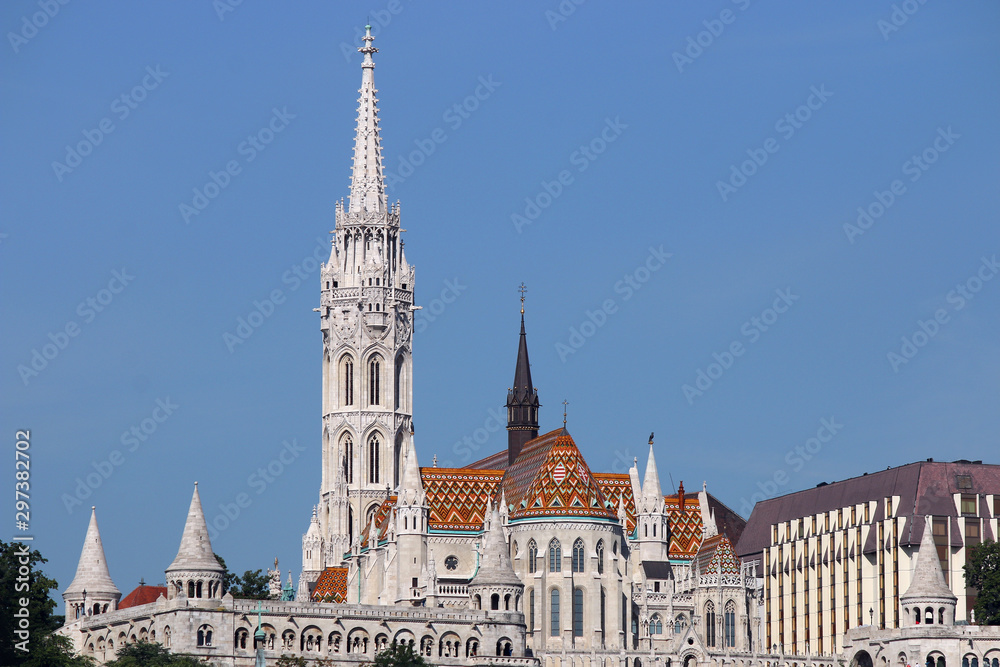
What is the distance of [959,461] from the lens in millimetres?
157625

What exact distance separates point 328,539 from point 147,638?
37777mm

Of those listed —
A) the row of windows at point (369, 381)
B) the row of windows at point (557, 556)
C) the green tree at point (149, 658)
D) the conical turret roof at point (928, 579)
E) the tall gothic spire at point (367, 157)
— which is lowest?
the green tree at point (149, 658)

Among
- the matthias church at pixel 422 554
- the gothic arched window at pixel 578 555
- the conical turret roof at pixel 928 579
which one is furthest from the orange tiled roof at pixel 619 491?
the conical turret roof at pixel 928 579

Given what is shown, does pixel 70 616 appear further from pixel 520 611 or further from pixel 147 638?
pixel 520 611

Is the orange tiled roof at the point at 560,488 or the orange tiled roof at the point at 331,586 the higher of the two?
the orange tiled roof at the point at 560,488

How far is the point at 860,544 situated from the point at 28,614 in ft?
216

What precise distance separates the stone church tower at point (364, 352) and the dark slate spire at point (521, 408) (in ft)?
26.9

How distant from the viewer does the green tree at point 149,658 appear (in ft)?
406

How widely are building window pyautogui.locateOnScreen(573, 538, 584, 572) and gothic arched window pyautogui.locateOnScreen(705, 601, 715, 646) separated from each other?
10.4 m

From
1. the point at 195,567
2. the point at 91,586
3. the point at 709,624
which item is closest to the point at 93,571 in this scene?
the point at 91,586

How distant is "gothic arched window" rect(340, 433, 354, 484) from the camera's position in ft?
561

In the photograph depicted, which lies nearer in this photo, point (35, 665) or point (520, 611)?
point (35, 665)

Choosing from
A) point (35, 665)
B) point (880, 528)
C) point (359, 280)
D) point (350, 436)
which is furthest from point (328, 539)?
point (35, 665)

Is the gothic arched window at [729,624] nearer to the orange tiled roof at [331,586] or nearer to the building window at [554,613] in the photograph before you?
the building window at [554,613]
